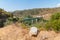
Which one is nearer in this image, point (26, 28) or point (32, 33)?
point (32, 33)

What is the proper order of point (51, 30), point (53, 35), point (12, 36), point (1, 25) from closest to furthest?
point (53, 35)
point (51, 30)
point (12, 36)
point (1, 25)

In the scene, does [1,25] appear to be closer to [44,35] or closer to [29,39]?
[29,39]

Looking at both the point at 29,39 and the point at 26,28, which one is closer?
the point at 29,39

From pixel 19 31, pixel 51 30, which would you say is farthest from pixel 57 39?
pixel 19 31

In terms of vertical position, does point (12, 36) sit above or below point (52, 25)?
below

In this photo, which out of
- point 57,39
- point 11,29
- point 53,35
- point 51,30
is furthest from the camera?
point 11,29

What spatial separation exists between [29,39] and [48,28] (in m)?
1.67

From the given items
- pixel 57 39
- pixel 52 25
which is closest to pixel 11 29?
pixel 52 25

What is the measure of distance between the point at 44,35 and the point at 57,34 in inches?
34.5

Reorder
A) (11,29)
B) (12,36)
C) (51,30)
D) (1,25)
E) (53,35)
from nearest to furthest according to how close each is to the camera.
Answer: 1. (53,35)
2. (51,30)
3. (12,36)
4. (11,29)
5. (1,25)

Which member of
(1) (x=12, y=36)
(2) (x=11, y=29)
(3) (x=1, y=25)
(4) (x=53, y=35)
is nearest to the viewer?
(4) (x=53, y=35)

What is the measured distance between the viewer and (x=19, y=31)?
49.3 ft

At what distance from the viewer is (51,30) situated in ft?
43.6

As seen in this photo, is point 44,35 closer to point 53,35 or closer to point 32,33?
point 53,35
